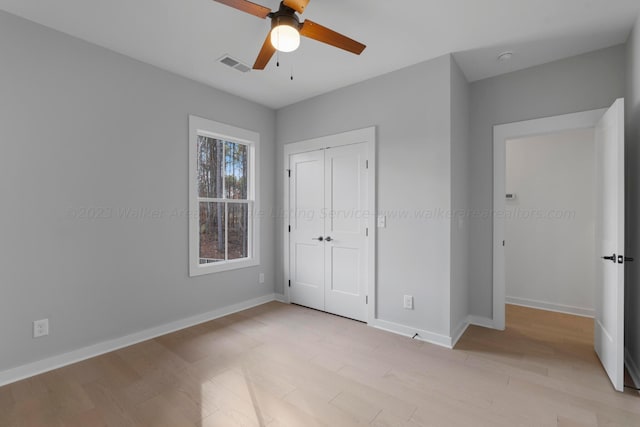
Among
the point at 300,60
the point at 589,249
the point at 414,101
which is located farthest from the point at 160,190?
the point at 589,249

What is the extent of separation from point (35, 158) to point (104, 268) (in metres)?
1.02

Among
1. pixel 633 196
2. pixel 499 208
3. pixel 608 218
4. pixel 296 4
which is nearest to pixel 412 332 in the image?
pixel 499 208

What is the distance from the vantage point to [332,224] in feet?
12.3

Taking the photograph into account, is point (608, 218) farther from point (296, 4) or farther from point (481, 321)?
point (296, 4)

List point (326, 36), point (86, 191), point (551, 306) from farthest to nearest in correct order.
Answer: point (551, 306) < point (86, 191) < point (326, 36)

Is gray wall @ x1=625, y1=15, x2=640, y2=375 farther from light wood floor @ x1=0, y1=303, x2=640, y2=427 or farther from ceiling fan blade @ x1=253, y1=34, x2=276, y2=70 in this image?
ceiling fan blade @ x1=253, y1=34, x2=276, y2=70

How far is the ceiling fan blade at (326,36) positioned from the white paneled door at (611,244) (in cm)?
190

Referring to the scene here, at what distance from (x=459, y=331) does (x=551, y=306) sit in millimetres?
1708

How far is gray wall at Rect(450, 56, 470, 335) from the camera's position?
9.56 feet

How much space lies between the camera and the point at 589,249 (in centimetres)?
367

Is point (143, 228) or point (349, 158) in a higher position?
point (349, 158)

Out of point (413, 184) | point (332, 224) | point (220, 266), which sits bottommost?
point (220, 266)

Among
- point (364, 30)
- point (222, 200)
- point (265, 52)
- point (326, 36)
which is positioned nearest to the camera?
point (326, 36)

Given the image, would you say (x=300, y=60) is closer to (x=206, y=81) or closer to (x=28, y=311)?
(x=206, y=81)
